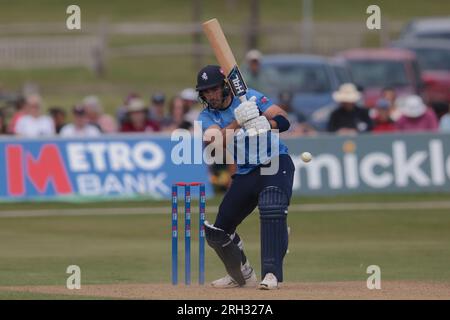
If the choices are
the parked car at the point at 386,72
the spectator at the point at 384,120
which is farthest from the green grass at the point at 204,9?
the spectator at the point at 384,120

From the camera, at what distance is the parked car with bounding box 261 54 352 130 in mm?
24484

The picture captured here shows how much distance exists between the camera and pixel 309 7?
189ft

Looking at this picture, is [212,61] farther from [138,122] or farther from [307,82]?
[138,122]

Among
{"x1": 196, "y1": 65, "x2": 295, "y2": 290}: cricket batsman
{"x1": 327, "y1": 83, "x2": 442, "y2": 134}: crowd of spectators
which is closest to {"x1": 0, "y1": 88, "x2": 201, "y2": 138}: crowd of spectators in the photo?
{"x1": 327, "y1": 83, "x2": 442, "y2": 134}: crowd of spectators

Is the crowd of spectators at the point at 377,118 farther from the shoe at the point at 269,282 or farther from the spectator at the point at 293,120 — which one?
the shoe at the point at 269,282

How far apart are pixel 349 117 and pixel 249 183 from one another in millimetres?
10440

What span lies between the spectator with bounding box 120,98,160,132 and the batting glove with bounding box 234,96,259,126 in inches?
421

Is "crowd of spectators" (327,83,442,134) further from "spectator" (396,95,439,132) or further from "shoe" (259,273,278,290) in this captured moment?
"shoe" (259,273,278,290)

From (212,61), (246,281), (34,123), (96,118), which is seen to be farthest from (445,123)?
(212,61)

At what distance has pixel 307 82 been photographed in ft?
82.9

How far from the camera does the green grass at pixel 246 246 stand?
45.9 feet

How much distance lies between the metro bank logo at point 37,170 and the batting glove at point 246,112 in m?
9.45
